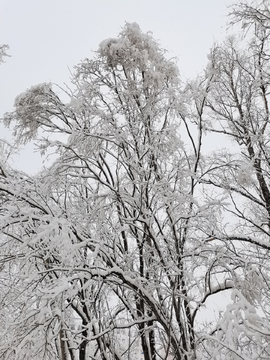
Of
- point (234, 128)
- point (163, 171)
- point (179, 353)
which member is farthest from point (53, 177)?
point (234, 128)

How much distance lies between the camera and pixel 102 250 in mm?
4930

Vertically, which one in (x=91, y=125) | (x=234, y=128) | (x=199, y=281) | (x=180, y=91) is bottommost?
(x=199, y=281)

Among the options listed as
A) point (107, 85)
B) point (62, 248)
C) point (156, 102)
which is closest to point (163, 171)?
point (156, 102)

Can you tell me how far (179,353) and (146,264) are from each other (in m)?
2.09

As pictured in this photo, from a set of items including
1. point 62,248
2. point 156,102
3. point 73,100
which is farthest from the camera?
point 156,102

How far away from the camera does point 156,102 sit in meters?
5.98

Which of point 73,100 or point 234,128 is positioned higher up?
point 234,128

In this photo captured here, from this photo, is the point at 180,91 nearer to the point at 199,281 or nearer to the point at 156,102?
the point at 156,102

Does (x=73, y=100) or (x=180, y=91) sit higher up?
(x=180, y=91)

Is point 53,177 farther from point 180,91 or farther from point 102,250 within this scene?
point 180,91

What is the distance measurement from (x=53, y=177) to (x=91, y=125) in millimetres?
1131

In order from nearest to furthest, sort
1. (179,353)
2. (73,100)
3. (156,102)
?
(179,353)
(73,100)
(156,102)

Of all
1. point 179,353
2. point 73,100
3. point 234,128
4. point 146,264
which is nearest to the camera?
point 179,353

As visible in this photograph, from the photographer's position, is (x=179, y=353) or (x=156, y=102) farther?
(x=156, y=102)
